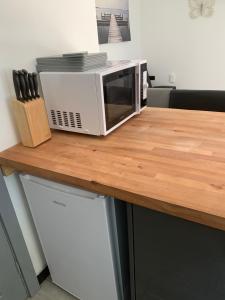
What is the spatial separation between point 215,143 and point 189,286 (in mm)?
549

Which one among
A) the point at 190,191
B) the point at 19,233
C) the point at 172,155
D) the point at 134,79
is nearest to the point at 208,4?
the point at 134,79

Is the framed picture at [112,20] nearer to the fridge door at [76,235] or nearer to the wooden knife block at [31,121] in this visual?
the wooden knife block at [31,121]

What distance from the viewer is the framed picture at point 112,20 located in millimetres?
2385

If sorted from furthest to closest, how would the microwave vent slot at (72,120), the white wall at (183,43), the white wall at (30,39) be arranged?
the white wall at (183,43) → the microwave vent slot at (72,120) → the white wall at (30,39)

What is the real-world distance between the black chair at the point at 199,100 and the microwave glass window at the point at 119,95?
2.73 ft

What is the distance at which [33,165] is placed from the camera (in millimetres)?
927

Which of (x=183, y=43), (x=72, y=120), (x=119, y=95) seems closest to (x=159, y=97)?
(x=119, y=95)

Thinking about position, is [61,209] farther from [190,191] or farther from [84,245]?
[190,191]

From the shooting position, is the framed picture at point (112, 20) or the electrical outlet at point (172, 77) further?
the electrical outlet at point (172, 77)

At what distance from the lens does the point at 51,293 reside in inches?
53.4

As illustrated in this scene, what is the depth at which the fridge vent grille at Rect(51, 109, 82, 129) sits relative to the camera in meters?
1.12

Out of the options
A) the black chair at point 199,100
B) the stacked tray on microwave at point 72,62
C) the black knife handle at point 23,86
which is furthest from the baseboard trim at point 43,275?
the black chair at point 199,100

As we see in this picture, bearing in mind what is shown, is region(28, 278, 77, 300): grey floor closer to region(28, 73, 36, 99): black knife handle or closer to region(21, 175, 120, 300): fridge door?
region(21, 175, 120, 300): fridge door

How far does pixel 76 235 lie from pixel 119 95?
65 cm
